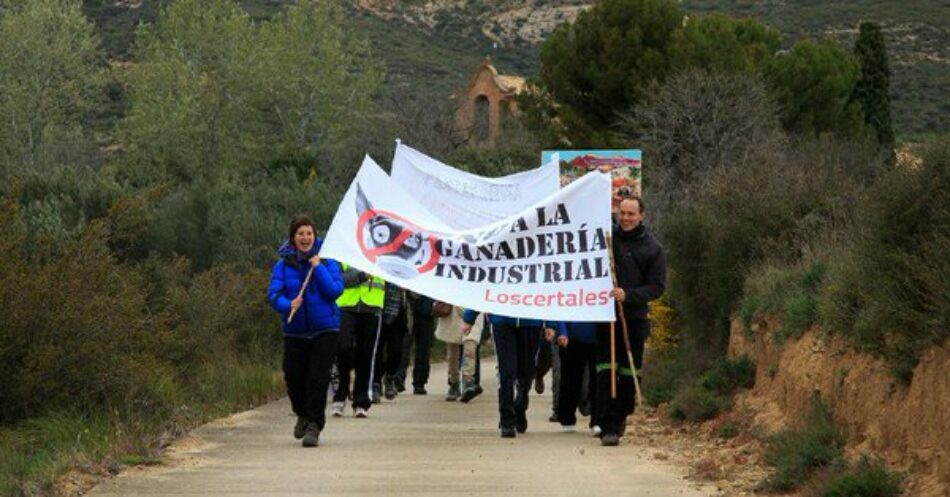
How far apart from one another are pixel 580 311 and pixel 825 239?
298 cm

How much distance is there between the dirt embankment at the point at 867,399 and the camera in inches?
414

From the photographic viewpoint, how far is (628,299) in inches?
603

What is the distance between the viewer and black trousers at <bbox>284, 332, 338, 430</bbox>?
1521 cm

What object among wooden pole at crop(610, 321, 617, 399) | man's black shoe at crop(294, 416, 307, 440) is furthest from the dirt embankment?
man's black shoe at crop(294, 416, 307, 440)

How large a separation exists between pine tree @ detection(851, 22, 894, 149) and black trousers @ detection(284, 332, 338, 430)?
42.7 meters

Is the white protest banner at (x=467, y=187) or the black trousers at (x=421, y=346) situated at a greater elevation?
the white protest banner at (x=467, y=187)

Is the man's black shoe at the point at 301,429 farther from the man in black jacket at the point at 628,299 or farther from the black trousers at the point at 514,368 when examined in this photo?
the man in black jacket at the point at 628,299

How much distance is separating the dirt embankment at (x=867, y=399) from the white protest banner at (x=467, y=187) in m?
2.66

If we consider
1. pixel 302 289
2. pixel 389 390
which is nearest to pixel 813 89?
pixel 389 390

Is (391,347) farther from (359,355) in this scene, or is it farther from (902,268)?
(902,268)

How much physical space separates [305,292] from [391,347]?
20.4 ft

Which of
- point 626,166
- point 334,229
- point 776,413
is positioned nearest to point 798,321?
point 776,413

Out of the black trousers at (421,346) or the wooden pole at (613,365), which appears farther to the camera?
the black trousers at (421,346)

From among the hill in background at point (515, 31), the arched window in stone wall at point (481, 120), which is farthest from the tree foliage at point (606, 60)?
the arched window in stone wall at point (481, 120)
